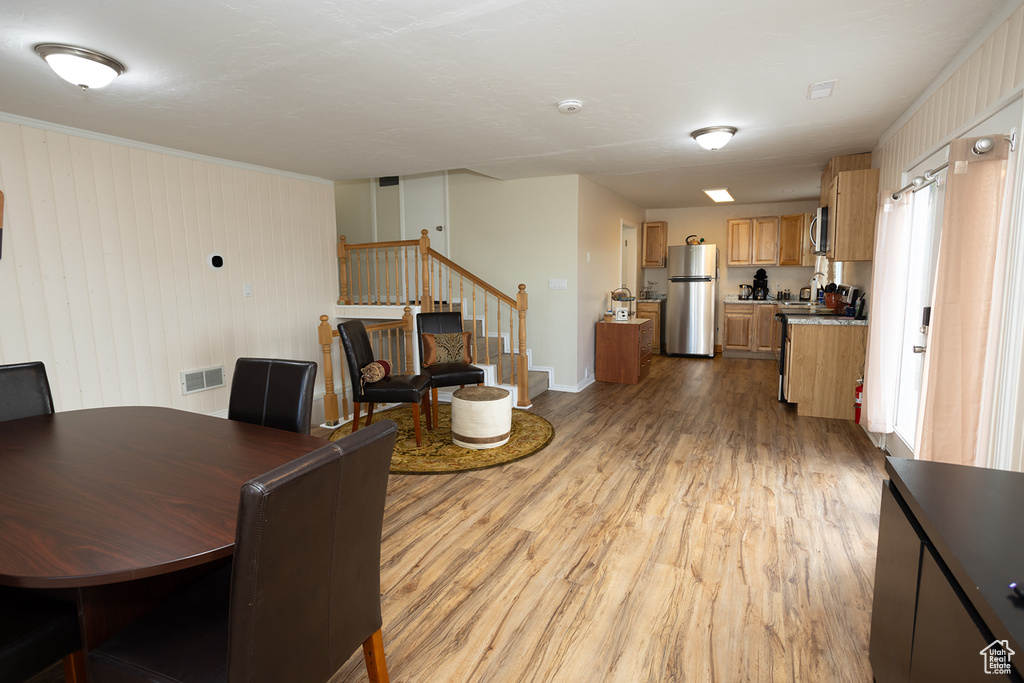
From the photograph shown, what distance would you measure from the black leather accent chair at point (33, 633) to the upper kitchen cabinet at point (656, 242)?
332 inches

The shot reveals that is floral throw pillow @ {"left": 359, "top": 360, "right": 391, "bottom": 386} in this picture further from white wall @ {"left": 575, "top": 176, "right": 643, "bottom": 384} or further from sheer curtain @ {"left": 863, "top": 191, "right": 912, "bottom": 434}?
sheer curtain @ {"left": 863, "top": 191, "right": 912, "bottom": 434}

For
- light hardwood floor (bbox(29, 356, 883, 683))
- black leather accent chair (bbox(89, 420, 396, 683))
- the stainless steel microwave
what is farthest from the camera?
the stainless steel microwave

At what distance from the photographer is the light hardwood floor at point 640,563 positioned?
1803 mm

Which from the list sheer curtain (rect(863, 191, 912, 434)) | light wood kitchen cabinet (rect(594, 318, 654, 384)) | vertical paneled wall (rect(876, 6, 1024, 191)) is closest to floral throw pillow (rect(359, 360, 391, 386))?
light wood kitchen cabinet (rect(594, 318, 654, 384))

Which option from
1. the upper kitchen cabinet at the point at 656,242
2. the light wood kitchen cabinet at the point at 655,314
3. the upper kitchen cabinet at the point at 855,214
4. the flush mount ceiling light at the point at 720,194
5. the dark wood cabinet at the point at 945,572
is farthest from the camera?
the upper kitchen cabinet at the point at 656,242

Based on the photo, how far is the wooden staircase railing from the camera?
5.04 metres

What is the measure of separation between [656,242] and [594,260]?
305 centimetres

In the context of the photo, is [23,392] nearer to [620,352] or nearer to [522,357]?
[522,357]

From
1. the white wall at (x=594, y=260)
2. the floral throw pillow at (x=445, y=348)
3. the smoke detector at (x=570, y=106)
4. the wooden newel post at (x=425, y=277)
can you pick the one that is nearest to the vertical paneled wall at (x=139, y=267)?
the wooden newel post at (x=425, y=277)

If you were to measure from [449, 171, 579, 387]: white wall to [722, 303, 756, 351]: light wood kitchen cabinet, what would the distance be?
11.9 ft

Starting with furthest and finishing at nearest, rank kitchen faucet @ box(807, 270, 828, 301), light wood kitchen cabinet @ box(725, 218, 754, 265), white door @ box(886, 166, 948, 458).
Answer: light wood kitchen cabinet @ box(725, 218, 754, 265) < kitchen faucet @ box(807, 270, 828, 301) < white door @ box(886, 166, 948, 458)

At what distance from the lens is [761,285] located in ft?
27.0

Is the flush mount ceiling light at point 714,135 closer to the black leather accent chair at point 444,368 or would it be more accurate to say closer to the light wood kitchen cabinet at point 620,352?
→ the black leather accent chair at point 444,368

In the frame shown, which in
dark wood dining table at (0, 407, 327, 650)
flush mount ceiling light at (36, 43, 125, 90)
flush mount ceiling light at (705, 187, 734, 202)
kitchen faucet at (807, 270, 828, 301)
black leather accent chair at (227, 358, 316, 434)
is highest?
flush mount ceiling light at (705, 187, 734, 202)
